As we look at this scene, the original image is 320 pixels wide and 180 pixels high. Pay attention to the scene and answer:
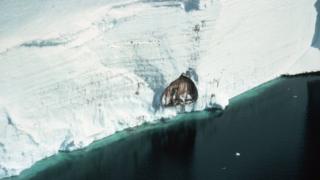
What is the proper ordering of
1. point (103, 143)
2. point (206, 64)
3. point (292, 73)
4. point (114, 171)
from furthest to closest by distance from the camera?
point (292, 73) < point (206, 64) < point (103, 143) < point (114, 171)

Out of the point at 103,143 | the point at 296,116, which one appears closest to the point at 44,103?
the point at 103,143

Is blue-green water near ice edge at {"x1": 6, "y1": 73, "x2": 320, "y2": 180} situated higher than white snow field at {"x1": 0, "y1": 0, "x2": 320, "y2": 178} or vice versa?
white snow field at {"x1": 0, "y1": 0, "x2": 320, "y2": 178}

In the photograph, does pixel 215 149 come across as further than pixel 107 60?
No

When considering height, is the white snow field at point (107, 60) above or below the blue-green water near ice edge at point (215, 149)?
above

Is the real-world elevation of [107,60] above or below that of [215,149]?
above

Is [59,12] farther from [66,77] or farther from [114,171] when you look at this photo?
[114,171]
